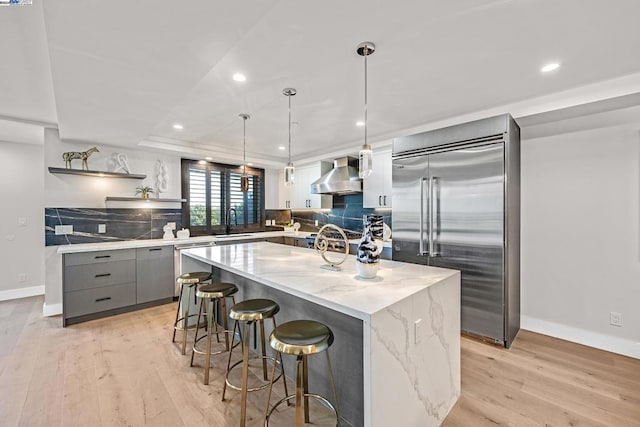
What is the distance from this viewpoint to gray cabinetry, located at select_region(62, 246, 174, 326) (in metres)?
3.43

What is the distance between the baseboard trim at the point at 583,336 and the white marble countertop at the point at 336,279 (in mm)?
2057

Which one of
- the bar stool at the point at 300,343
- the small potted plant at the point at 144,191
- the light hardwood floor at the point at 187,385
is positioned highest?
the small potted plant at the point at 144,191

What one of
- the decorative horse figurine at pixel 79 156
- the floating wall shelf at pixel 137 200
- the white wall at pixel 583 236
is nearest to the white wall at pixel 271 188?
the floating wall shelf at pixel 137 200

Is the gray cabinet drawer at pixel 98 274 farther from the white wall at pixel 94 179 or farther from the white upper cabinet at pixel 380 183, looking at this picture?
the white upper cabinet at pixel 380 183

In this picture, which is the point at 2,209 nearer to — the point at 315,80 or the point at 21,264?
the point at 21,264

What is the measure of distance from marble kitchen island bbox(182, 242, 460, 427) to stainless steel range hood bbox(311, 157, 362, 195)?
Result: 245 centimetres

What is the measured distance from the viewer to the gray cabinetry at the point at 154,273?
391 cm

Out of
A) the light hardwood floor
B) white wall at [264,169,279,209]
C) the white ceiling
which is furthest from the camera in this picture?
white wall at [264,169,279,209]

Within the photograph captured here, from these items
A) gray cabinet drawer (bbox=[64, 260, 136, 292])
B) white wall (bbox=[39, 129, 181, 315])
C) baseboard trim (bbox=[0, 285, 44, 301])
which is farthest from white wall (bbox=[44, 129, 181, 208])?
baseboard trim (bbox=[0, 285, 44, 301])

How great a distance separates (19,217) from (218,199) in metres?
2.93

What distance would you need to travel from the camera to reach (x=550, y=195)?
10.3 ft

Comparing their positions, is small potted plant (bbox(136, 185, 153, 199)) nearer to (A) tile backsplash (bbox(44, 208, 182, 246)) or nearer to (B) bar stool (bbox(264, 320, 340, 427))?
(A) tile backsplash (bbox(44, 208, 182, 246))

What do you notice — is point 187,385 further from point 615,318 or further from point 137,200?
point 615,318

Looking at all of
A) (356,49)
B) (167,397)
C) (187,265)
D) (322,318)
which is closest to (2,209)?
(187,265)
